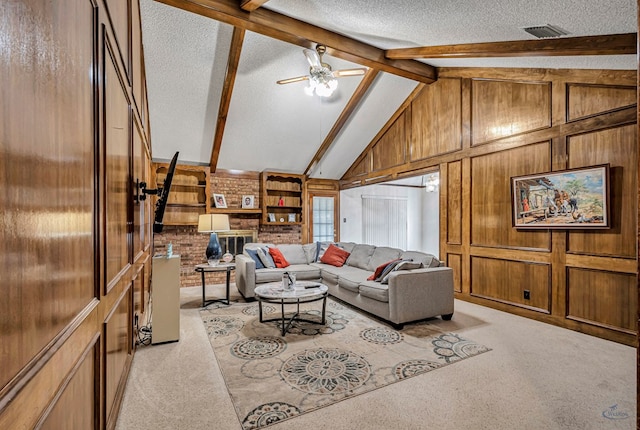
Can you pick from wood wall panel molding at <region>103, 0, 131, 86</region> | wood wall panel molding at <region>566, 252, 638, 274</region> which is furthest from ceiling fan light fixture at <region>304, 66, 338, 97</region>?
wood wall panel molding at <region>566, 252, 638, 274</region>

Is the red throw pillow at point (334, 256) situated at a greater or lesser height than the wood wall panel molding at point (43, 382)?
lesser

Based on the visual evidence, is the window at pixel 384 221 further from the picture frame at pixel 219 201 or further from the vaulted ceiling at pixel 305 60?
the picture frame at pixel 219 201

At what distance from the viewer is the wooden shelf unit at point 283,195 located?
6914 millimetres

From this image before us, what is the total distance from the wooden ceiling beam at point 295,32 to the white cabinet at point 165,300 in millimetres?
2642

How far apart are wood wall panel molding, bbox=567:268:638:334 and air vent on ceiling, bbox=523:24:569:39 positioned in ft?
7.96

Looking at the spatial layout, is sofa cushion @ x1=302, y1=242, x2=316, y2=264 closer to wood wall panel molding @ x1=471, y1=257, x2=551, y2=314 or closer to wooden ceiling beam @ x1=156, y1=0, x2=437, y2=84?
wood wall panel molding @ x1=471, y1=257, x2=551, y2=314

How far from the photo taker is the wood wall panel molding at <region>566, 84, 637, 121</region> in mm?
3154

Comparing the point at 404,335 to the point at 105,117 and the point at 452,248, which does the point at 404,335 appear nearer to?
the point at 452,248

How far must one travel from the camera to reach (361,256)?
17.8 ft

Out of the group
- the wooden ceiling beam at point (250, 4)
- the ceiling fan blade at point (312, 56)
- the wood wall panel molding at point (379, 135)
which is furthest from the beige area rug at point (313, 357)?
the wood wall panel molding at point (379, 135)

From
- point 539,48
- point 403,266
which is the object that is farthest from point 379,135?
point 403,266

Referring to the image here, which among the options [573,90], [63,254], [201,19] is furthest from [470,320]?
[201,19]

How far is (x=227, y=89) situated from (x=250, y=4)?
1536 millimetres

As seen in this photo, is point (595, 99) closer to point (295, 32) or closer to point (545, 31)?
point (545, 31)
